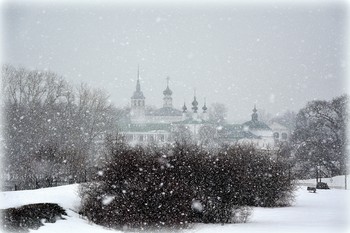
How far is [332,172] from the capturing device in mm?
51531

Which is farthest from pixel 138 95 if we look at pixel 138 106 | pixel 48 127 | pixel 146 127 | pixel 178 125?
pixel 48 127

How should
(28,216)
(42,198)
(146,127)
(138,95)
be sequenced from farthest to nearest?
(138,95) → (146,127) → (42,198) → (28,216)

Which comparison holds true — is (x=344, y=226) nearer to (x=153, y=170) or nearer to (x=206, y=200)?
(x=206, y=200)

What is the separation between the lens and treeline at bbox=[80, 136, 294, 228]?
17344mm

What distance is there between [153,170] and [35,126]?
90.1 feet

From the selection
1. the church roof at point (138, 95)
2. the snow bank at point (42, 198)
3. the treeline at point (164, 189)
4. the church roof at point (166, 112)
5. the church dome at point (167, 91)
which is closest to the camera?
the snow bank at point (42, 198)

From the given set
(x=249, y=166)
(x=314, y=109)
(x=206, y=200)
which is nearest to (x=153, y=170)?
(x=206, y=200)

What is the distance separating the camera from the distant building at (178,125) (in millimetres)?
107562

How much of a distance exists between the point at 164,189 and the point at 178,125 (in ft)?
280

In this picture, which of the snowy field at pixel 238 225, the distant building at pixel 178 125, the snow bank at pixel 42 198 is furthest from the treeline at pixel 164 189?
the distant building at pixel 178 125

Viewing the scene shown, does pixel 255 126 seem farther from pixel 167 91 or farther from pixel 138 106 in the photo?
pixel 138 106

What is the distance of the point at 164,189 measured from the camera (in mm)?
17453

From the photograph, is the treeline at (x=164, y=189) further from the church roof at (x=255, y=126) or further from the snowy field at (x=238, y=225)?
the church roof at (x=255, y=126)

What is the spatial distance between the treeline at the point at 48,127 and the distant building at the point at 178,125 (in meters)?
43.0
